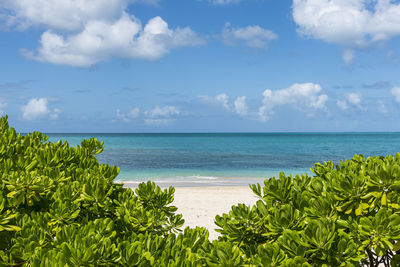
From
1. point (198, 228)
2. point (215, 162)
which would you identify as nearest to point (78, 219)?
point (198, 228)

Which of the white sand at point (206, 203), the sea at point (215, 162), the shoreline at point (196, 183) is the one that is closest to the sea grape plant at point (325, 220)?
the white sand at point (206, 203)

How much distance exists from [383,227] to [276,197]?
0.77 meters

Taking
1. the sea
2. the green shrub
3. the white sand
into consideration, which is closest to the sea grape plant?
the green shrub

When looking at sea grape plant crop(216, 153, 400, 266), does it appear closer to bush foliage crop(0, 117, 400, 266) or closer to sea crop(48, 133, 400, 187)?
bush foliage crop(0, 117, 400, 266)

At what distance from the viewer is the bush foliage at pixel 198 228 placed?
6.49ft

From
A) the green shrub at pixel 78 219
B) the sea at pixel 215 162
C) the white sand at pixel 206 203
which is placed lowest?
the sea at pixel 215 162

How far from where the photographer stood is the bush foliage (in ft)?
6.49

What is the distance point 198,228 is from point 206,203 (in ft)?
36.7

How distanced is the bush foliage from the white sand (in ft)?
21.4

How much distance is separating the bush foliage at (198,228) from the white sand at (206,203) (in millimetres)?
6512

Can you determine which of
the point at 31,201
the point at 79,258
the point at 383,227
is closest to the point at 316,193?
the point at 383,227

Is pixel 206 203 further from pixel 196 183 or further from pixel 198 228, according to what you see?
pixel 198 228

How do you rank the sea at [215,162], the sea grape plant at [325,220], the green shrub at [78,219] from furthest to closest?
the sea at [215,162], the sea grape plant at [325,220], the green shrub at [78,219]

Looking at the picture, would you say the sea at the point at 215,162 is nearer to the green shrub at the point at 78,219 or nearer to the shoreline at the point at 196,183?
the shoreline at the point at 196,183
